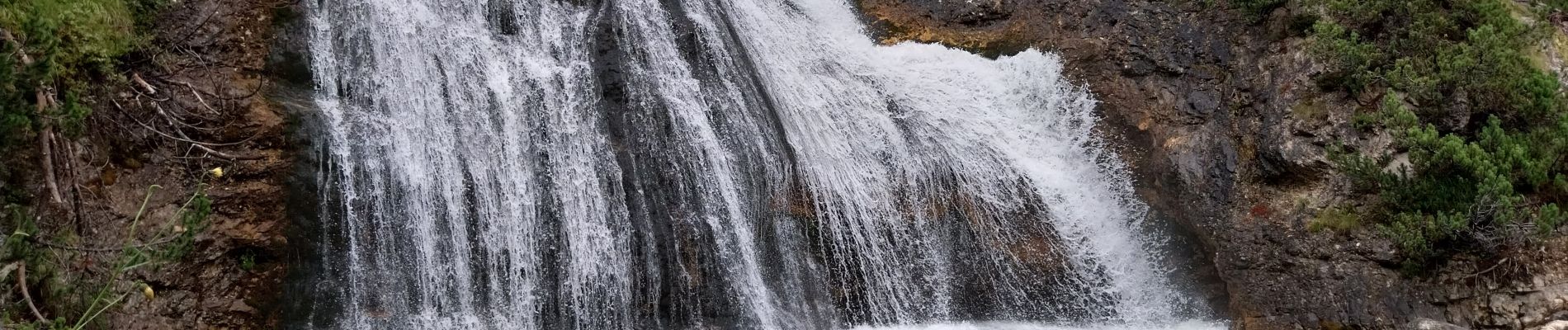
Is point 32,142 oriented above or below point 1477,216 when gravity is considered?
above

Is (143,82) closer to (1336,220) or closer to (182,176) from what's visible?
(182,176)

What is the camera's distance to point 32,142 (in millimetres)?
5406

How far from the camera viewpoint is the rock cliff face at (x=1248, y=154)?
6379mm

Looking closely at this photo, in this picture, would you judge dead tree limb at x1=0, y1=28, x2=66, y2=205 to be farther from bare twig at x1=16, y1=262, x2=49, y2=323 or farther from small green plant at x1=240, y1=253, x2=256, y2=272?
small green plant at x1=240, y1=253, x2=256, y2=272

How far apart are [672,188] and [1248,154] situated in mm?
4948

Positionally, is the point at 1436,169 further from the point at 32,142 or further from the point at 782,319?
the point at 32,142

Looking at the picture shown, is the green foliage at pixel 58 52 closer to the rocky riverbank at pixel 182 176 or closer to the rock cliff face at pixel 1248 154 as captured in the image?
the rocky riverbank at pixel 182 176

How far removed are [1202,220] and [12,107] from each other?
26.9ft

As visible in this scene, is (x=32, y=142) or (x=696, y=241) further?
(x=696, y=241)

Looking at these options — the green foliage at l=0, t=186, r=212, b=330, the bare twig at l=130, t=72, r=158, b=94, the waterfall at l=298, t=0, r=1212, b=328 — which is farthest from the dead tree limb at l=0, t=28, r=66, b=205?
the waterfall at l=298, t=0, r=1212, b=328

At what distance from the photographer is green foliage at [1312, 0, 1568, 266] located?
611cm

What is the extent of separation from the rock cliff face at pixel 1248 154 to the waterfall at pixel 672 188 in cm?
44

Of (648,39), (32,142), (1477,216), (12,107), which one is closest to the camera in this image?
(12,107)

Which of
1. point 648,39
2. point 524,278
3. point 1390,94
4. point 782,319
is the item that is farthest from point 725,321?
point 1390,94
